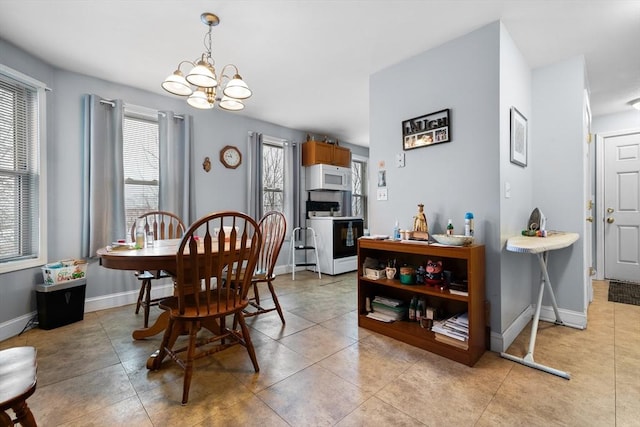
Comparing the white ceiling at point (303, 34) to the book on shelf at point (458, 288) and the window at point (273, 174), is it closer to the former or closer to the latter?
the window at point (273, 174)

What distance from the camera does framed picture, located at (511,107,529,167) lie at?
2230mm

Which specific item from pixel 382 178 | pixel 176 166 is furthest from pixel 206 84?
pixel 176 166

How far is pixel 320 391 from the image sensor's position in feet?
5.31

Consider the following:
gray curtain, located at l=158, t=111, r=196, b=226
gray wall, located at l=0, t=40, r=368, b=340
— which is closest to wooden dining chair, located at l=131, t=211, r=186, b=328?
gray curtain, located at l=158, t=111, r=196, b=226

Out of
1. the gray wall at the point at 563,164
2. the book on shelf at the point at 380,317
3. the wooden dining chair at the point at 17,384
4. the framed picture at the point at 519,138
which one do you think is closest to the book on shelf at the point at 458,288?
the book on shelf at the point at 380,317

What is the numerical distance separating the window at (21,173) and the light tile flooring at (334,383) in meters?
0.70

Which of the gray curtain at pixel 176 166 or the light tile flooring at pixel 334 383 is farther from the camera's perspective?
the gray curtain at pixel 176 166

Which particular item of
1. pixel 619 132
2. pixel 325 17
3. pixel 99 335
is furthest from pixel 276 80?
pixel 619 132

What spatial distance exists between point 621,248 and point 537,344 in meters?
3.14

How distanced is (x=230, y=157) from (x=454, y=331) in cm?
340

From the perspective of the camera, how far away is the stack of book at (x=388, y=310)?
240 cm

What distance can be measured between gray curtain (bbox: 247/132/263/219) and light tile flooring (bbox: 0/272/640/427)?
6.83 feet

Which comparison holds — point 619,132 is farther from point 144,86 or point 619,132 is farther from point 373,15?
point 144,86

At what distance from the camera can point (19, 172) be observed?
2484 mm
